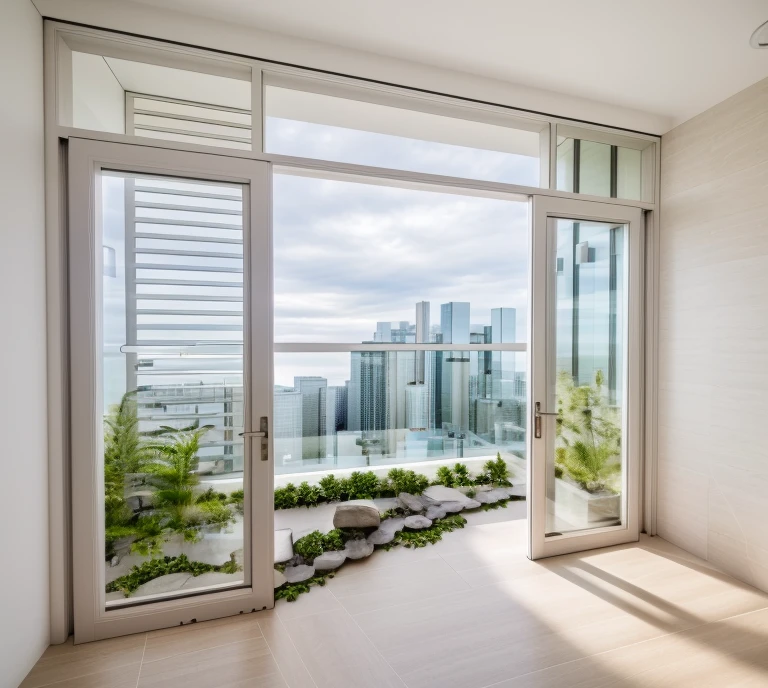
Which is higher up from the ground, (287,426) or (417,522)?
(287,426)

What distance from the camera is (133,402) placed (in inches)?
83.8

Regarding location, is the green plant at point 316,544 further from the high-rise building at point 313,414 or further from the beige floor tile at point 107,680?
the beige floor tile at point 107,680

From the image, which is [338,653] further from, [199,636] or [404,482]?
[404,482]

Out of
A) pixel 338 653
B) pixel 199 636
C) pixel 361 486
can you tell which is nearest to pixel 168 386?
pixel 199 636

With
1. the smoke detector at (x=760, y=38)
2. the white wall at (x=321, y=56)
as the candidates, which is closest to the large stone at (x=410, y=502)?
the white wall at (x=321, y=56)

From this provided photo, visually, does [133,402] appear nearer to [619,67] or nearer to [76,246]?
[76,246]

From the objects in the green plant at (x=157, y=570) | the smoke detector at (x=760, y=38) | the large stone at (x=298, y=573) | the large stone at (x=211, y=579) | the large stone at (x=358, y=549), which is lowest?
the large stone at (x=358, y=549)

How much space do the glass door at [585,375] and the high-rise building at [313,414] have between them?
5.91ft

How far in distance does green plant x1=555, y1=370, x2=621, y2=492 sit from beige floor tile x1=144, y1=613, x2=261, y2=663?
2.02 m

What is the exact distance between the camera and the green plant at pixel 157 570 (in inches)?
82.7

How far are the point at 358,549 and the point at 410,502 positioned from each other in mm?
917

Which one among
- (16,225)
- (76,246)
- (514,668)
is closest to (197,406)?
(76,246)

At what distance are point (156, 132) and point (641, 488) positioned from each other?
3728 mm

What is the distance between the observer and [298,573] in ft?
8.53
